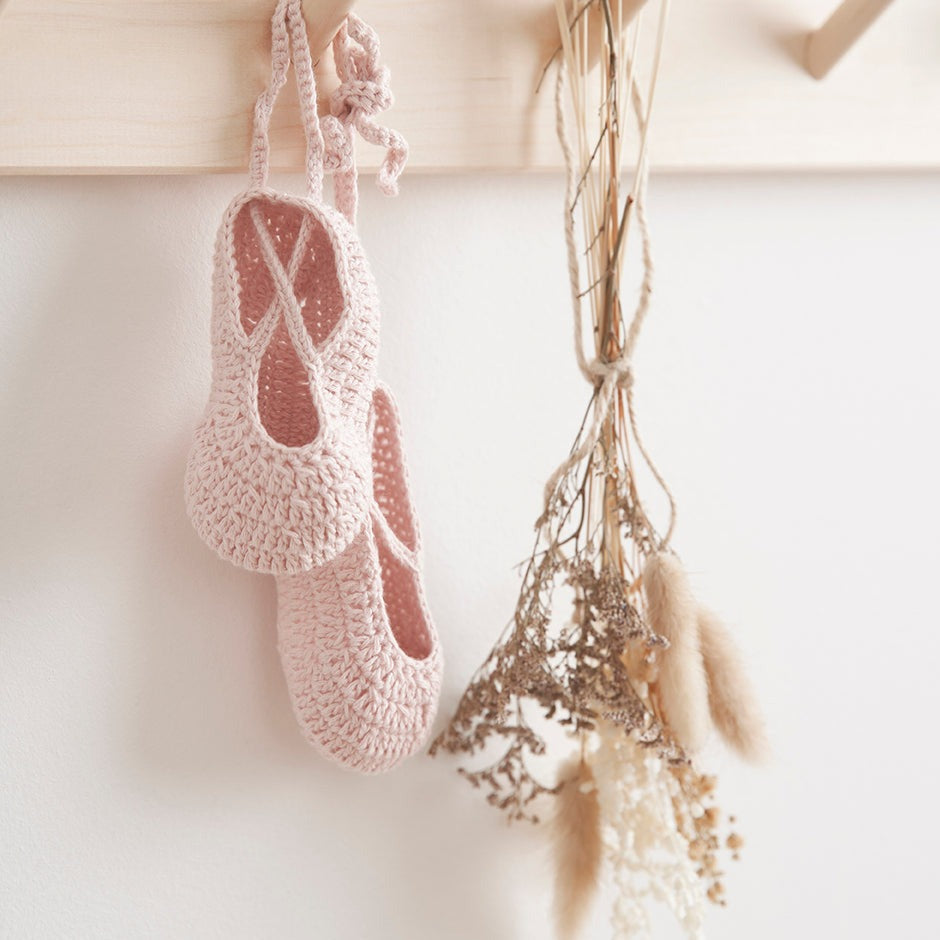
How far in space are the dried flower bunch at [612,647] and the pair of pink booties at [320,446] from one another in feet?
0.26

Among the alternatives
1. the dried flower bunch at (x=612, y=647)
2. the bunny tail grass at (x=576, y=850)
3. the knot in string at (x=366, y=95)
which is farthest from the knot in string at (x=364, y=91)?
the bunny tail grass at (x=576, y=850)

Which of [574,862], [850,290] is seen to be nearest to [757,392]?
[850,290]

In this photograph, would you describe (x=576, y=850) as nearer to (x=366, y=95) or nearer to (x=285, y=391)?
(x=285, y=391)

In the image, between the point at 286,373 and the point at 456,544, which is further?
the point at 456,544

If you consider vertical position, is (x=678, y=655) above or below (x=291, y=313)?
below

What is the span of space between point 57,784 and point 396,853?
0.24m

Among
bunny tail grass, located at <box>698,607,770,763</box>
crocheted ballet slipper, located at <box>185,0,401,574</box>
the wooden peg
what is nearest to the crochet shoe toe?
crocheted ballet slipper, located at <box>185,0,401,574</box>

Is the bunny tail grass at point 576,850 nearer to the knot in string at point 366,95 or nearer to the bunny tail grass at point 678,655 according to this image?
the bunny tail grass at point 678,655

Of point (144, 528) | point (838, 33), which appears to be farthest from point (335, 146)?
point (838, 33)

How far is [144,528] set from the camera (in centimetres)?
→ 72

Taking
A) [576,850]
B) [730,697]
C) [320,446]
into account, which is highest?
[320,446]

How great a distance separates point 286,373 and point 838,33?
0.47m

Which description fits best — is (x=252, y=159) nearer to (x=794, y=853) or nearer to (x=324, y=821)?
(x=324, y=821)

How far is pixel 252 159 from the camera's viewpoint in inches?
26.1
